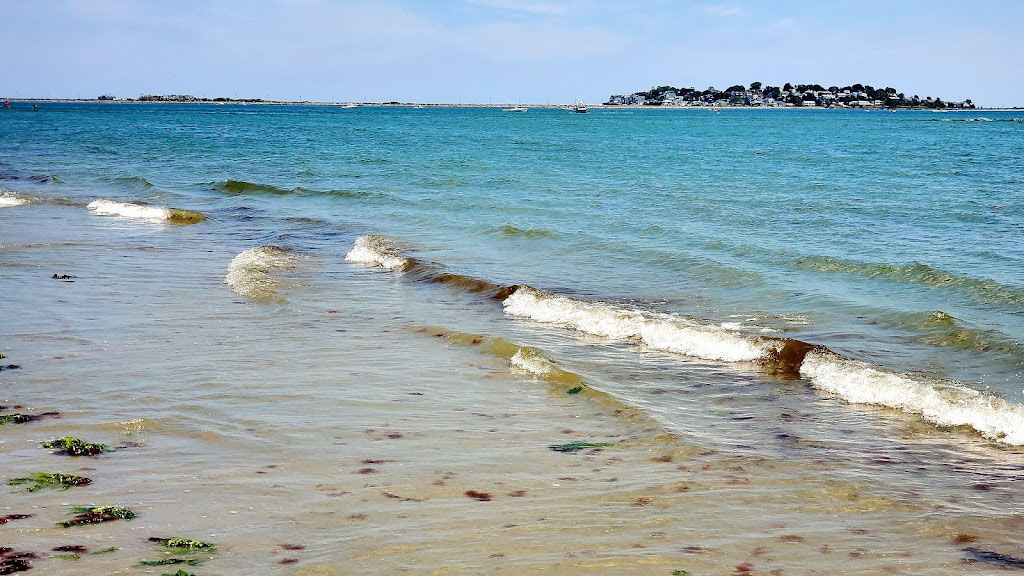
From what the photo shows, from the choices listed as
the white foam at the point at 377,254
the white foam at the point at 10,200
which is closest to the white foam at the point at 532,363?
the white foam at the point at 377,254

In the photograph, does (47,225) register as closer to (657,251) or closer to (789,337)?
(657,251)

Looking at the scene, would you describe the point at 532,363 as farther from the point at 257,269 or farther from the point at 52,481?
the point at 257,269

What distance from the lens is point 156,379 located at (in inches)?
330

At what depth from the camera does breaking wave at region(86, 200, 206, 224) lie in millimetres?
23078

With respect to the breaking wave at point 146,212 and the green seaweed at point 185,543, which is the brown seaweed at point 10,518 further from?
the breaking wave at point 146,212

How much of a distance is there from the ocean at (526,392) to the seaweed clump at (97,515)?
0.39 ft

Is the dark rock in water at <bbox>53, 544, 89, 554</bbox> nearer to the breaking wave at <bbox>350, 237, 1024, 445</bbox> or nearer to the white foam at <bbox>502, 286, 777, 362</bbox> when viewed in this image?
the breaking wave at <bbox>350, 237, 1024, 445</bbox>

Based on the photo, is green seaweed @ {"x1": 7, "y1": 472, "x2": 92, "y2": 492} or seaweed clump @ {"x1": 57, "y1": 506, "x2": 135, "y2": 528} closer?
seaweed clump @ {"x1": 57, "y1": 506, "x2": 135, "y2": 528}

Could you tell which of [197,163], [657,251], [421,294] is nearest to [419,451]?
[421,294]

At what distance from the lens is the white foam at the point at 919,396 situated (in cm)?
806

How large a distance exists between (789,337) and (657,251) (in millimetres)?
6662

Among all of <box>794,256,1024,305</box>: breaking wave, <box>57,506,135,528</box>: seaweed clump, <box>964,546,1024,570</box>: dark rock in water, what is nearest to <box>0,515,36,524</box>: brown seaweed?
<box>57,506,135,528</box>: seaweed clump

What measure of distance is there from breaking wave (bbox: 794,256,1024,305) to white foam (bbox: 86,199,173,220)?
54.7 feet

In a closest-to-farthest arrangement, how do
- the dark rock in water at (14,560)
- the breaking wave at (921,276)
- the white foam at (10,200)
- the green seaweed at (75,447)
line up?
1. the dark rock in water at (14,560)
2. the green seaweed at (75,447)
3. the breaking wave at (921,276)
4. the white foam at (10,200)
